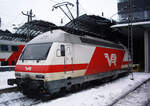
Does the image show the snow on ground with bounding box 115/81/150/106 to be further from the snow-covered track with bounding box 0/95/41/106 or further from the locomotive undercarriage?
the snow-covered track with bounding box 0/95/41/106

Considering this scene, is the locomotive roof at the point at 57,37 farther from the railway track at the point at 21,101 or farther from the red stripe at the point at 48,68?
the railway track at the point at 21,101

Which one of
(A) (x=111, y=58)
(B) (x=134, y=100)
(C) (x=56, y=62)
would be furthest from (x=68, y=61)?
(A) (x=111, y=58)

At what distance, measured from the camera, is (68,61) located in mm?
8547

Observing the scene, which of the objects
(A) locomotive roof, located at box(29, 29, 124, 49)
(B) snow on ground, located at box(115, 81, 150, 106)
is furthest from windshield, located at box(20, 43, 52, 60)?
(B) snow on ground, located at box(115, 81, 150, 106)

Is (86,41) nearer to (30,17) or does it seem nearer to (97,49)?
(97,49)

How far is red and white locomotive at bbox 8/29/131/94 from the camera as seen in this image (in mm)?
7492

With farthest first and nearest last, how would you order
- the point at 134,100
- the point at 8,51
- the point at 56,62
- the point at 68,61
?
the point at 8,51, the point at 68,61, the point at 56,62, the point at 134,100

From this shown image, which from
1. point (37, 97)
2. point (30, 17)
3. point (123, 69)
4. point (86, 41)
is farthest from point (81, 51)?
point (30, 17)

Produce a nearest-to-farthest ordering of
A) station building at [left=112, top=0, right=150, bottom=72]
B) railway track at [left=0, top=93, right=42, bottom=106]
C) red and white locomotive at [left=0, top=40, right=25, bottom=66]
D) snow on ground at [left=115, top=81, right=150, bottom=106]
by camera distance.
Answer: snow on ground at [left=115, top=81, right=150, bottom=106]
railway track at [left=0, top=93, right=42, bottom=106]
station building at [left=112, top=0, right=150, bottom=72]
red and white locomotive at [left=0, top=40, right=25, bottom=66]

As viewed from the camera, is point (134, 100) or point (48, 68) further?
point (134, 100)

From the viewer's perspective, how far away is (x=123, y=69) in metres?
15.4

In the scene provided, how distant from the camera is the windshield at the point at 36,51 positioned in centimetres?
787

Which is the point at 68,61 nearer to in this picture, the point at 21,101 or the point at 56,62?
the point at 56,62

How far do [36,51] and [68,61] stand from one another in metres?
1.63
